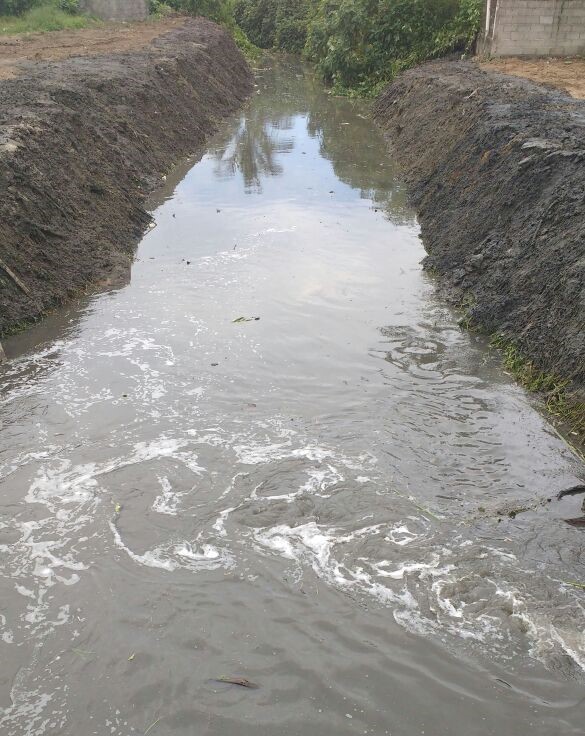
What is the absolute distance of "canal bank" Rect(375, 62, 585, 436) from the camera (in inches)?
297

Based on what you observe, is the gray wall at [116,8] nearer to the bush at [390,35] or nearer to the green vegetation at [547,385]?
the bush at [390,35]

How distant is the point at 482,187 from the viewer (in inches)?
443

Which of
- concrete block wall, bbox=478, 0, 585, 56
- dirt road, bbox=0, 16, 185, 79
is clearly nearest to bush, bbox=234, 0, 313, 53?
dirt road, bbox=0, 16, 185, 79

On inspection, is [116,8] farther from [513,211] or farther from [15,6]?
[513,211]

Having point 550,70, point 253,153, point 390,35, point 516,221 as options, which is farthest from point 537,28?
point 516,221

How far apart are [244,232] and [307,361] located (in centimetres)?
537

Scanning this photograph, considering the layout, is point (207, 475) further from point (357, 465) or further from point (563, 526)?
point (563, 526)

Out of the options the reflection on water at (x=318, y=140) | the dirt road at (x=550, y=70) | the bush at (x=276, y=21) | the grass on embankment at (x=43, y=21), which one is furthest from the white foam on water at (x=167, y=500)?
the bush at (x=276, y=21)

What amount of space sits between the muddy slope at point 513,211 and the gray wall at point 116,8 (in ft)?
80.8

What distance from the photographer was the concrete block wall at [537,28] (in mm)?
20719

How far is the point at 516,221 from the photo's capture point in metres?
9.71

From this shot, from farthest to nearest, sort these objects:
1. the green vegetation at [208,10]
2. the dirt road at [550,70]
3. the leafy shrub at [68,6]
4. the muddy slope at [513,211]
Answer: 1. the green vegetation at [208,10]
2. the leafy shrub at [68,6]
3. the dirt road at [550,70]
4. the muddy slope at [513,211]

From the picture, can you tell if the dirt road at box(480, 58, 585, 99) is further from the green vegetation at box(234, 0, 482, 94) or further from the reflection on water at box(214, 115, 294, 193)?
the reflection on water at box(214, 115, 294, 193)

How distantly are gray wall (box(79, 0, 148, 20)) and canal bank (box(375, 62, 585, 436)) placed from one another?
81.2ft
